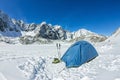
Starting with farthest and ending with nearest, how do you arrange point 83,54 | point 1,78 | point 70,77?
point 83,54 → point 70,77 → point 1,78

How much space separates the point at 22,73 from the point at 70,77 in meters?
2.86

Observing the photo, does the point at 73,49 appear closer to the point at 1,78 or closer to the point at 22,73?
the point at 22,73

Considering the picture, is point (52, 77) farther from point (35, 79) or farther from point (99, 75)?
point (99, 75)

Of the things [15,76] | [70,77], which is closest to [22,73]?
[15,76]

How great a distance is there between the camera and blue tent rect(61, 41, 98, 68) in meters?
15.9

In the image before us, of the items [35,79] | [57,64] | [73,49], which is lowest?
[35,79]

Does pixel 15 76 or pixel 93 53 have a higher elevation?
pixel 93 53

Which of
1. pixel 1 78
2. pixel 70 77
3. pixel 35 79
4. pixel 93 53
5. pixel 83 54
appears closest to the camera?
pixel 1 78

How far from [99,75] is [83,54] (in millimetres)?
5139

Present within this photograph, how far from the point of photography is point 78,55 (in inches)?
647

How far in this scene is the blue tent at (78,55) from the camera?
625 inches

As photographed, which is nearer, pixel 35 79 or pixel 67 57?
pixel 35 79

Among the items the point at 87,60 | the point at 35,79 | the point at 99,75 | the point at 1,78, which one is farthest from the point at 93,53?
the point at 1,78

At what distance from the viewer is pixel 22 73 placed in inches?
442
